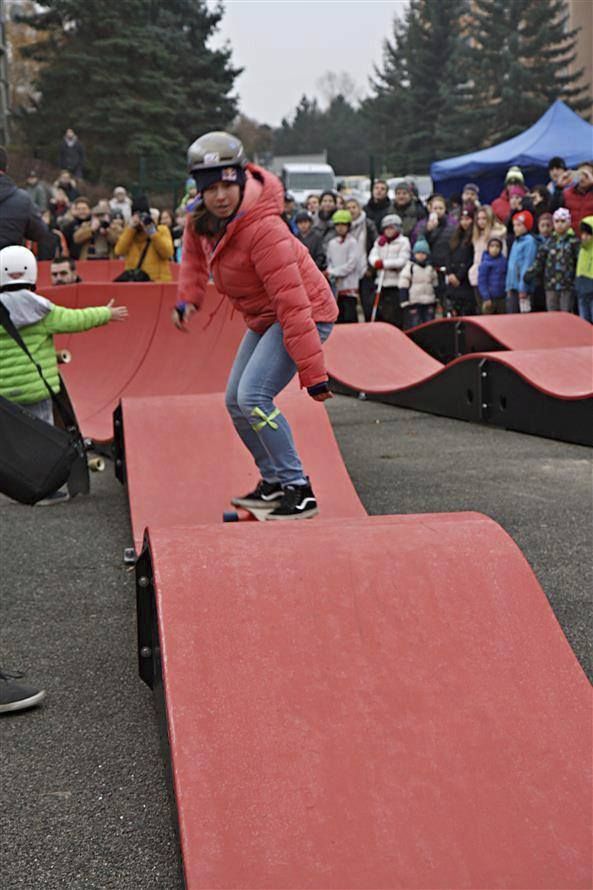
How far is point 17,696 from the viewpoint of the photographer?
14.4ft

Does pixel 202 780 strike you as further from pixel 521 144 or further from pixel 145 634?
pixel 521 144

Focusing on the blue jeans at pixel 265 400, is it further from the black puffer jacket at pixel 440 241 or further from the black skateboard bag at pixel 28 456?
the black puffer jacket at pixel 440 241

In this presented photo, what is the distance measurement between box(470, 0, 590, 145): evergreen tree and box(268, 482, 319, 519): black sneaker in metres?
51.4

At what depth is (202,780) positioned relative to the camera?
121 inches

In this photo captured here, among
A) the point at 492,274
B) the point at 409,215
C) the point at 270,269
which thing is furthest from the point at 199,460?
the point at 409,215

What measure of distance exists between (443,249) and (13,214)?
267 inches

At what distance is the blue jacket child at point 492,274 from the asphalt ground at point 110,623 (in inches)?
173

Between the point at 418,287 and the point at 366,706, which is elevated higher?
the point at 366,706

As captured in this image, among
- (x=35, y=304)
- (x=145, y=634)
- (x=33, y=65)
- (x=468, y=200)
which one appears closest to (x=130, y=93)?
(x=33, y=65)

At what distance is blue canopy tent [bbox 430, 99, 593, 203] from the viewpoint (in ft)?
79.2

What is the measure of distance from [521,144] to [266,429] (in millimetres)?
21078

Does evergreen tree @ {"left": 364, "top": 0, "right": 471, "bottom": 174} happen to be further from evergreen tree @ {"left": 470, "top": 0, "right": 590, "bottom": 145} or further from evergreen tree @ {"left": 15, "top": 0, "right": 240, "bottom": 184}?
evergreen tree @ {"left": 15, "top": 0, "right": 240, "bottom": 184}

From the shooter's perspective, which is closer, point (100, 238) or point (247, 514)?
point (247, 514)

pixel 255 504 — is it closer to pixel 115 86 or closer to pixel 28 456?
pixel 28 456
